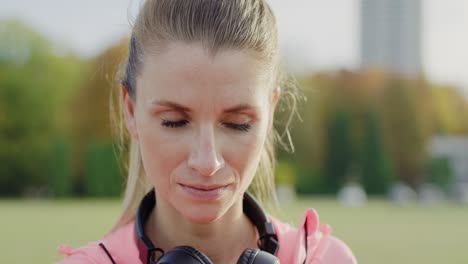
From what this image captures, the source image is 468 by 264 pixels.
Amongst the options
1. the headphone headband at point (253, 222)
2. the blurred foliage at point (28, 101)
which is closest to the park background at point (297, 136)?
the blurred foliage at point (28, 101)

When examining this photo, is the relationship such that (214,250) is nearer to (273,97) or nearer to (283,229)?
(283,229)

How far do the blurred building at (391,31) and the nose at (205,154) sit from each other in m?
158

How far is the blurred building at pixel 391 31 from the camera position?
159750 mm

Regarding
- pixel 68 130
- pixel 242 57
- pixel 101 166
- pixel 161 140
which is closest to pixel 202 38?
pixel 242 57

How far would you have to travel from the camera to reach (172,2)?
2.77m

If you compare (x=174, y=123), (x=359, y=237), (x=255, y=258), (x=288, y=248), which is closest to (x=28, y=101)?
(x=359, y=237)

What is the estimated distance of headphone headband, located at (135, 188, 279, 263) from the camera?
2721 mm

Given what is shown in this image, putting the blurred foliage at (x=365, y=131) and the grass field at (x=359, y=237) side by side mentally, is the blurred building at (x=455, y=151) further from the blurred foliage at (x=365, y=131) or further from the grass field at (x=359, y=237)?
the grass field at (x=359, y=237)

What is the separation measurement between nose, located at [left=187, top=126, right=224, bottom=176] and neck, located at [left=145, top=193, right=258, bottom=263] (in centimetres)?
43

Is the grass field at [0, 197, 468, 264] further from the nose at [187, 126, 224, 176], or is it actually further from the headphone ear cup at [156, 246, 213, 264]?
the headphone ear cup at [156, 246, 213, 264]

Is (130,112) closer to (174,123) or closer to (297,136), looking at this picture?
(174,123)

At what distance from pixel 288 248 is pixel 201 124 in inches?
24.2

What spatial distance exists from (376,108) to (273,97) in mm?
51444

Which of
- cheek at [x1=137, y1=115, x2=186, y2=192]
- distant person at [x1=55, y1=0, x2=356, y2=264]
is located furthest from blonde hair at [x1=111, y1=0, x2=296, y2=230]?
cheek at [x1=137, y1=115, x2=186, y2=192]
